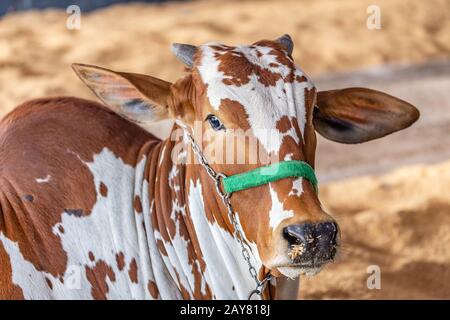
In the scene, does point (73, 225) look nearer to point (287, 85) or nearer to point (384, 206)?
point (287, 85)

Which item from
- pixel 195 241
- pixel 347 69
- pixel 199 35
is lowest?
pixel 347 69

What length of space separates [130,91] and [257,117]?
23.8 inches

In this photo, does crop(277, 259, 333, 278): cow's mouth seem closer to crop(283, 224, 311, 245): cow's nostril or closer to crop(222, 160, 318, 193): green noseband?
crop(283, 224, 311, 245): cow's nostril

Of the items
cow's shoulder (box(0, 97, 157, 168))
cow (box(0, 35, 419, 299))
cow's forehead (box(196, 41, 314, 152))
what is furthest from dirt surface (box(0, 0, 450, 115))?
cow's forehead (box(196, 41, 314, 152))

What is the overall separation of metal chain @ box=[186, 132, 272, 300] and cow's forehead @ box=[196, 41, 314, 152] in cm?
21

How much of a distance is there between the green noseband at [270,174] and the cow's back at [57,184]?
56 cm

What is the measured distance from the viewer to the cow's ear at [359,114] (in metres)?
4.32

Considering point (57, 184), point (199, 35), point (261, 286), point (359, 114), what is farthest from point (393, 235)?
point (199, 35)

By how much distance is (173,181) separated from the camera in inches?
165

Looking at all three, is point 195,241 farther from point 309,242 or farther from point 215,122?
point 309,242

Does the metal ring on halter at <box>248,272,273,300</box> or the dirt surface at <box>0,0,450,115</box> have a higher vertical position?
the metal ring on halter at <box>248,272,273,300</box>

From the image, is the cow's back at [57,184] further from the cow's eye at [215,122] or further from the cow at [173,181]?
the cow's eye at [215,122]

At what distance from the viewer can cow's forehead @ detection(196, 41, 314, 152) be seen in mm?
3861

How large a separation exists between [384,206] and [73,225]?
3.91 meters
